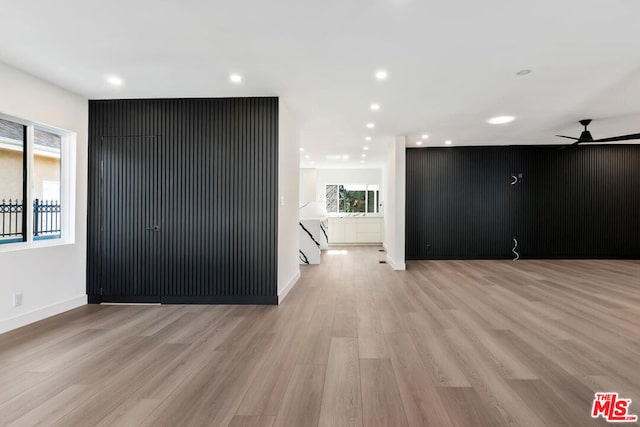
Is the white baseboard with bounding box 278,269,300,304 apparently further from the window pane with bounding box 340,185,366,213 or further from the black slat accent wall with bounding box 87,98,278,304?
the window pane with bounding box 340,185,366,213

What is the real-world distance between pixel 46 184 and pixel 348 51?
375 cm

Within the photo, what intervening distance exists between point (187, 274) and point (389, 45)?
3497mm

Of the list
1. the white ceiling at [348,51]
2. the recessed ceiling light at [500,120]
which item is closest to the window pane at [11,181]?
the white ceiling at [348,51]

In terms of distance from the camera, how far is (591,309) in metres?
3.88

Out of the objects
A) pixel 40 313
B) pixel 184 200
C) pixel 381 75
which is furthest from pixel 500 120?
pixel 40 313

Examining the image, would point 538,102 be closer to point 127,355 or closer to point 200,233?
point 200,233

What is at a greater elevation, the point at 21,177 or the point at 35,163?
the point at 35,163

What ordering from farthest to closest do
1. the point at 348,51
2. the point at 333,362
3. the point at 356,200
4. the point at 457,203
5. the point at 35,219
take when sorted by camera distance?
the point at 356,200 → the point at 457,203 → the point at 35,219 → the point at 348,51 → the point at 333,362

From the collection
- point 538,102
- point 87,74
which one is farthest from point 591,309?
point 87,74

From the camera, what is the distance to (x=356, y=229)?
10.8 m

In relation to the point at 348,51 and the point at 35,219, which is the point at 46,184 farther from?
the point at 348,51

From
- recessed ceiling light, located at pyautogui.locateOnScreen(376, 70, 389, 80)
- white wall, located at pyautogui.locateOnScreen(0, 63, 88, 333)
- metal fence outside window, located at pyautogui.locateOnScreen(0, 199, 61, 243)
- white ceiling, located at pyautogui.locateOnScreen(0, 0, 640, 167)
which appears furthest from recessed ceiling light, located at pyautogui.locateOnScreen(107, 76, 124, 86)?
recessed ceiling light, located at pyautogui.locateOnScreen(376, 70, 389, 80)

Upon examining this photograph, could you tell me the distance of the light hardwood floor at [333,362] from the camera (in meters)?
1.91

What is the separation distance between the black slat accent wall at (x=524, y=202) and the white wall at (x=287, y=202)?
357cm
